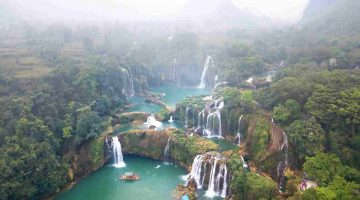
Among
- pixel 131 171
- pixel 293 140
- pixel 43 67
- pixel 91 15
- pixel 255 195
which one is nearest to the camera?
pixel 255 195

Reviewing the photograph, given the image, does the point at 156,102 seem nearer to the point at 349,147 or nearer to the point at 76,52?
the point at 76,52

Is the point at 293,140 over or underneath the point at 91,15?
underneath

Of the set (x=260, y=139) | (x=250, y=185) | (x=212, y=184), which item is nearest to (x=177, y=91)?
(x=260, y=139)

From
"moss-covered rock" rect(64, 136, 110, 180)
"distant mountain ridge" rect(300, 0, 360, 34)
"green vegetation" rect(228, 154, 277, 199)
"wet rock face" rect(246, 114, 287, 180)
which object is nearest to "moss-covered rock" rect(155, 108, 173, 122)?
"moss-covered rock" rect(64, 136, 110, 180)

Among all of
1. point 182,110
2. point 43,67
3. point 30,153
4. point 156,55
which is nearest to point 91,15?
point 156,55

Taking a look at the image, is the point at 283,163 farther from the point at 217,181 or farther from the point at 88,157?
the point at 88,157

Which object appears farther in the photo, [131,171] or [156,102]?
[156,102]

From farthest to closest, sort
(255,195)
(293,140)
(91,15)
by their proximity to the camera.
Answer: (91,15)
(293,140)
(255,195)

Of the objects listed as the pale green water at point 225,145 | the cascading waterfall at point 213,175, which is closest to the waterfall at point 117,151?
the cascading waterfall at point 213,175
